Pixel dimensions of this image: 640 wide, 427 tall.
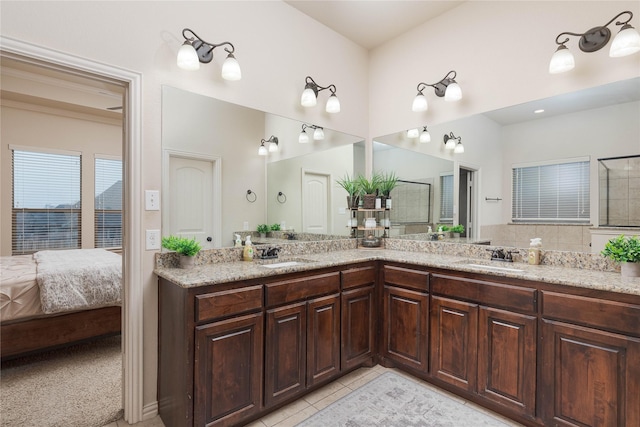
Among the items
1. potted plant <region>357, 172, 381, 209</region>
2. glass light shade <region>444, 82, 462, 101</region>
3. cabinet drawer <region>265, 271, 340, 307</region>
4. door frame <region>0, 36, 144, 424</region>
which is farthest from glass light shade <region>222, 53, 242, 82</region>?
glass light shade <region>444, 82, 462, 101</region>

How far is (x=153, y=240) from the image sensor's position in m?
1.96

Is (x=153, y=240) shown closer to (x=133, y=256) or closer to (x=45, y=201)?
(x=133, y=256)

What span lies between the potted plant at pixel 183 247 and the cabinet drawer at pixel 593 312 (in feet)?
6.85

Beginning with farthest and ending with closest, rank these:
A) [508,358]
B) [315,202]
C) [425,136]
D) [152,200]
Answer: [315,202] → [425,136] → [152,200] → [508,358]

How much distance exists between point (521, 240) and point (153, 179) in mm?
2662

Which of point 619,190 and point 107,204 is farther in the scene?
point 107,204

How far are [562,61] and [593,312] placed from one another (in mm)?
1561

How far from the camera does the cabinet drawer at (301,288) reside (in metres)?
1.89

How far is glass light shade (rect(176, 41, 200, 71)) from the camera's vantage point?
192 cm

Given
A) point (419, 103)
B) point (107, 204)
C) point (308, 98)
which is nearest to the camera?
point (308, 98)

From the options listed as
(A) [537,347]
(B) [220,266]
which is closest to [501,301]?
(A) [537,347]

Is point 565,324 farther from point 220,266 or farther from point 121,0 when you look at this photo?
point 121,0

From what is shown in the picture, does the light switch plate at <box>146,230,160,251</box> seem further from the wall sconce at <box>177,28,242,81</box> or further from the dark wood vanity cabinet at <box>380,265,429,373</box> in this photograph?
the dark wood vanity cabinet at <box>380,265,429,373</box>

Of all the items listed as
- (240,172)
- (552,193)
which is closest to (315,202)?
(240,172)
